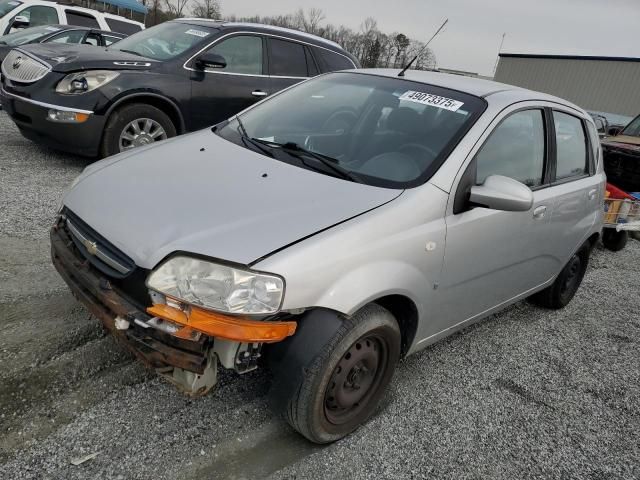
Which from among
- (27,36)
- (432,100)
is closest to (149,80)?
(432,100)

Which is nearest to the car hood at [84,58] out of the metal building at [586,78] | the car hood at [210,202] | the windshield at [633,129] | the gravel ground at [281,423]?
the gravel ground at [281,423]

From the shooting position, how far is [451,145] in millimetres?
2539

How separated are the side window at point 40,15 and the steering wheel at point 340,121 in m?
11.0

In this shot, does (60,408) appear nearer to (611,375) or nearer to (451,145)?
(451,145)

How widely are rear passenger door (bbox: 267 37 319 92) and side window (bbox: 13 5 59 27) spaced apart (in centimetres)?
774

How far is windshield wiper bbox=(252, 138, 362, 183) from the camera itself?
2.45 metres

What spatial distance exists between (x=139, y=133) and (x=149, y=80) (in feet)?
1.92

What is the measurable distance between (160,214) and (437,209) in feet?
A: 4.15

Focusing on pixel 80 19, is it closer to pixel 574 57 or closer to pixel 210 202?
pixel 210 202

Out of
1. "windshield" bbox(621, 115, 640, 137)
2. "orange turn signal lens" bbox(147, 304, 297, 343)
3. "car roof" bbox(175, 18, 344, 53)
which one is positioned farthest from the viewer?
"windshield" bbox(621, 115, 640, 137)

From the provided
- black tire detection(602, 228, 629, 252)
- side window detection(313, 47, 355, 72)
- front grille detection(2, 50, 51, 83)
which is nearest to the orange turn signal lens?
front grille detection(2, 50, 51, 83)

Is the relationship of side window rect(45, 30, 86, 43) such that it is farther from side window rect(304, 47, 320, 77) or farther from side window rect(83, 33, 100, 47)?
side window rect(304, 47, 320, 77)

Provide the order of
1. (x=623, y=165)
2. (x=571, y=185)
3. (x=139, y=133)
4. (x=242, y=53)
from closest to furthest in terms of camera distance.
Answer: (x=571, y=185) → (x=139, y=133) → (x=242, y=53) → (x=623, y=165)

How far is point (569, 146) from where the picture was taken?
3492mm
